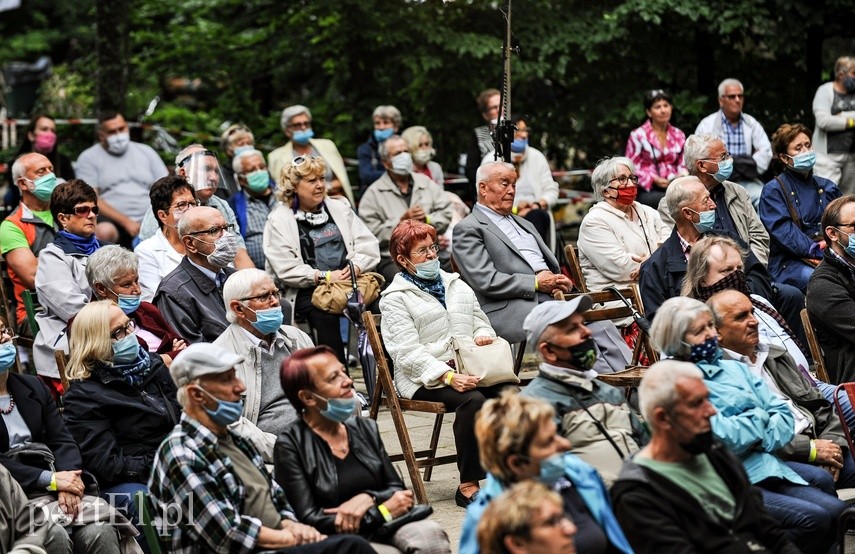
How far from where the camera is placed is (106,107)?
1323 cm

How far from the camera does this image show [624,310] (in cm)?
808

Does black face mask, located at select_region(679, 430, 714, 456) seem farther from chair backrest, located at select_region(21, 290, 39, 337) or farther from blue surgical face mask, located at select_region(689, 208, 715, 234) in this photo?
chair backrest, located at select_region(21, 290, 39, 337)

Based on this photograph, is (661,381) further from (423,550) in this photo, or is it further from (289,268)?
(289,268)

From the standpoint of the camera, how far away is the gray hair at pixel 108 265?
23.5 ft

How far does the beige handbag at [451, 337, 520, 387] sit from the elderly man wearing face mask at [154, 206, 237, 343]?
143 cm

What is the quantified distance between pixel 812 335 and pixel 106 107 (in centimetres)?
835

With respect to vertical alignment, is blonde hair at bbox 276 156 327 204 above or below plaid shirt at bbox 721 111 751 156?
above

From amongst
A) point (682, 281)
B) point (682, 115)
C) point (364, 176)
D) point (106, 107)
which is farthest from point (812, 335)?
point (106, 107)

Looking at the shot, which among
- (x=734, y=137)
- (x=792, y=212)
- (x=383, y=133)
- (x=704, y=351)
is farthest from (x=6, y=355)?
(x=734, y=137)

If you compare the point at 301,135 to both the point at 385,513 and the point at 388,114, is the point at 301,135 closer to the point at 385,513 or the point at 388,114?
the point at 388,114

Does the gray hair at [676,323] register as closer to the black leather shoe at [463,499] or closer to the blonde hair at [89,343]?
the black leather shoe at [463,499]

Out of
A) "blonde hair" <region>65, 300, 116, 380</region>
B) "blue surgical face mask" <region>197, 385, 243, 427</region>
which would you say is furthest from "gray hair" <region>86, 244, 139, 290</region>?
"blue surgical face mask" <region>197, 385, 243, 427</region>

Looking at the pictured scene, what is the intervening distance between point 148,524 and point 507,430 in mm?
1731

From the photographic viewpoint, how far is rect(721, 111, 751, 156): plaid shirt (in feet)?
36.2
